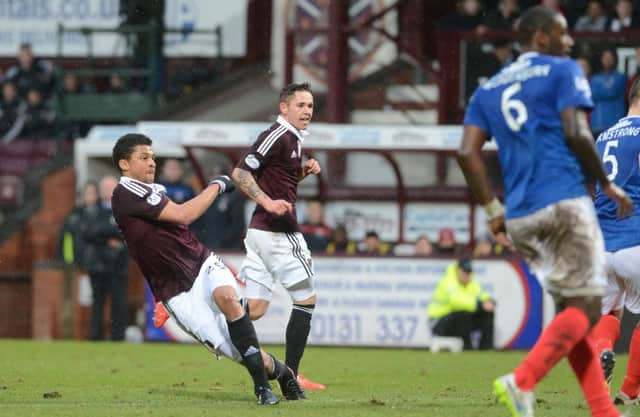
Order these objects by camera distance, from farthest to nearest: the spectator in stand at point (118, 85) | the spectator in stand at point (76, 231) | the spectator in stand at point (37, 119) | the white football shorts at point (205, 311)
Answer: the spectator in stand at point (118, 85)
the spectator in stand at point (37, 119)
the spectator in stand at point (76, 231)
the white football shorts at point (205, 311)

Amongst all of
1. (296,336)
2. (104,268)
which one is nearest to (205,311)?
(296,336)

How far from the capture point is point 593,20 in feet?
66.5

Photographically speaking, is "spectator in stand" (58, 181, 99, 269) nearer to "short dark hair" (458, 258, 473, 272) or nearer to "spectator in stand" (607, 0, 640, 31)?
"short dark hair" (458, 258, 473, 272)

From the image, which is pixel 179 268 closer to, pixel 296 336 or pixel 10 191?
pixel 296 336

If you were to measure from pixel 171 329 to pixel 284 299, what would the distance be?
164 centimetres

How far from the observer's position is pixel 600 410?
7734 millimetres

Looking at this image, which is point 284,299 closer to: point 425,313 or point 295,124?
point 425,313

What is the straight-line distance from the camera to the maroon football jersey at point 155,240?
935 centimetres

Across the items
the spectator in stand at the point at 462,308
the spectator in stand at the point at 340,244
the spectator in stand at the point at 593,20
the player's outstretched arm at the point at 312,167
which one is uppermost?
the spectator in stand at the point at 593,20

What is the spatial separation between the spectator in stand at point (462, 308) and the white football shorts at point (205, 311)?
8813 mm

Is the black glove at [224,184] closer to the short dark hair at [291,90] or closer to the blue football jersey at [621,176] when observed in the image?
the short dark hair at [291,90]

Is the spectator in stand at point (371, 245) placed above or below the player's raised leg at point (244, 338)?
below

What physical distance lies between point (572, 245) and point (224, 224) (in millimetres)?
12524

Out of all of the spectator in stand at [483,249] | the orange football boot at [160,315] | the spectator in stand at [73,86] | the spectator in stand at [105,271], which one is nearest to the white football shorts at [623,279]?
the orange football boot at [160,315]
